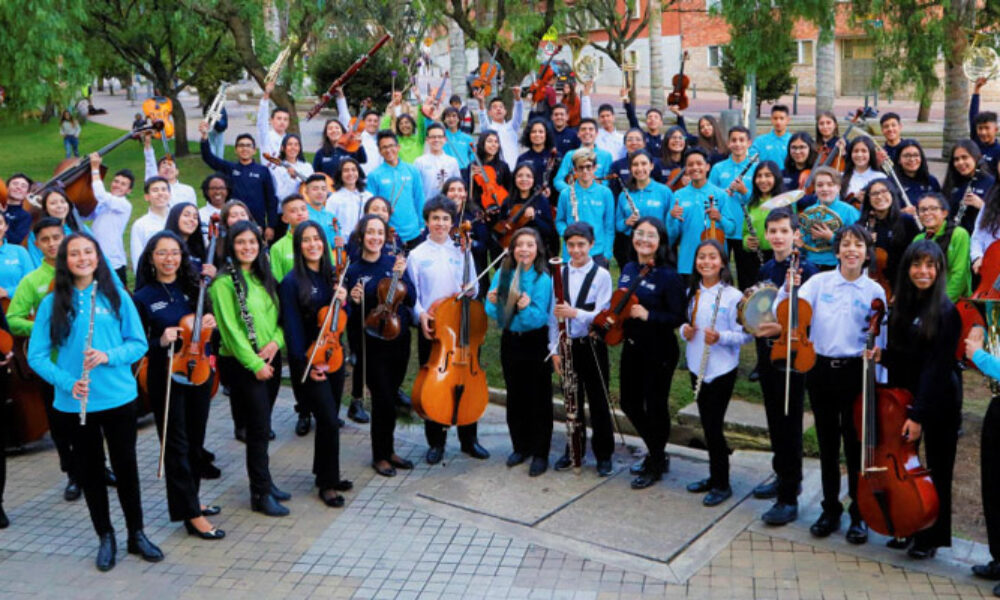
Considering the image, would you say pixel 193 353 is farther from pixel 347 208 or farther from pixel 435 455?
pixel 347 208

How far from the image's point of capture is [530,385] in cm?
776

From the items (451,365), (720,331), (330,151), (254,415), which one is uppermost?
(330,151)

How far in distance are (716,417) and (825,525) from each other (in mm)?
954

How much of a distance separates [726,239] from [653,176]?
128 centimetres

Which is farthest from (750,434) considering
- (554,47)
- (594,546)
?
(554,47)

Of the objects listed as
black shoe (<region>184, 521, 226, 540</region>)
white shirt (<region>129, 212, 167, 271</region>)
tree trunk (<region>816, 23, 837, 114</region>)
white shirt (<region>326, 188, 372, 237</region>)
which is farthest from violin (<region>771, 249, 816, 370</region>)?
tree trunk (<region>816, 23, 837, 114</region>)

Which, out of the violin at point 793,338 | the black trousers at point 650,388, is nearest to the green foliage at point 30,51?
the black trousers at point 650,388

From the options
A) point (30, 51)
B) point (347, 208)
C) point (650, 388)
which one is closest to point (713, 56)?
point (30, 51)

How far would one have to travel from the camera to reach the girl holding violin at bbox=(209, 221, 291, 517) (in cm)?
686

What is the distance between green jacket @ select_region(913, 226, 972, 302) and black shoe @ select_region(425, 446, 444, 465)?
3.81 m

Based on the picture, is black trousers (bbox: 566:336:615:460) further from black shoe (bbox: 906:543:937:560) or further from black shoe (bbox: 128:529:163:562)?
black shoe (bbox: 128:529:163:562)

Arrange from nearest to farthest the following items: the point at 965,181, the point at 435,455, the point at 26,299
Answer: the point at 26,299 → the point at 435,455 → the point at 965,181

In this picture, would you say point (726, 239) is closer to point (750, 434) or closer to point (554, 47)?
point (750, 434)

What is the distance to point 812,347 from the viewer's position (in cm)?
632
